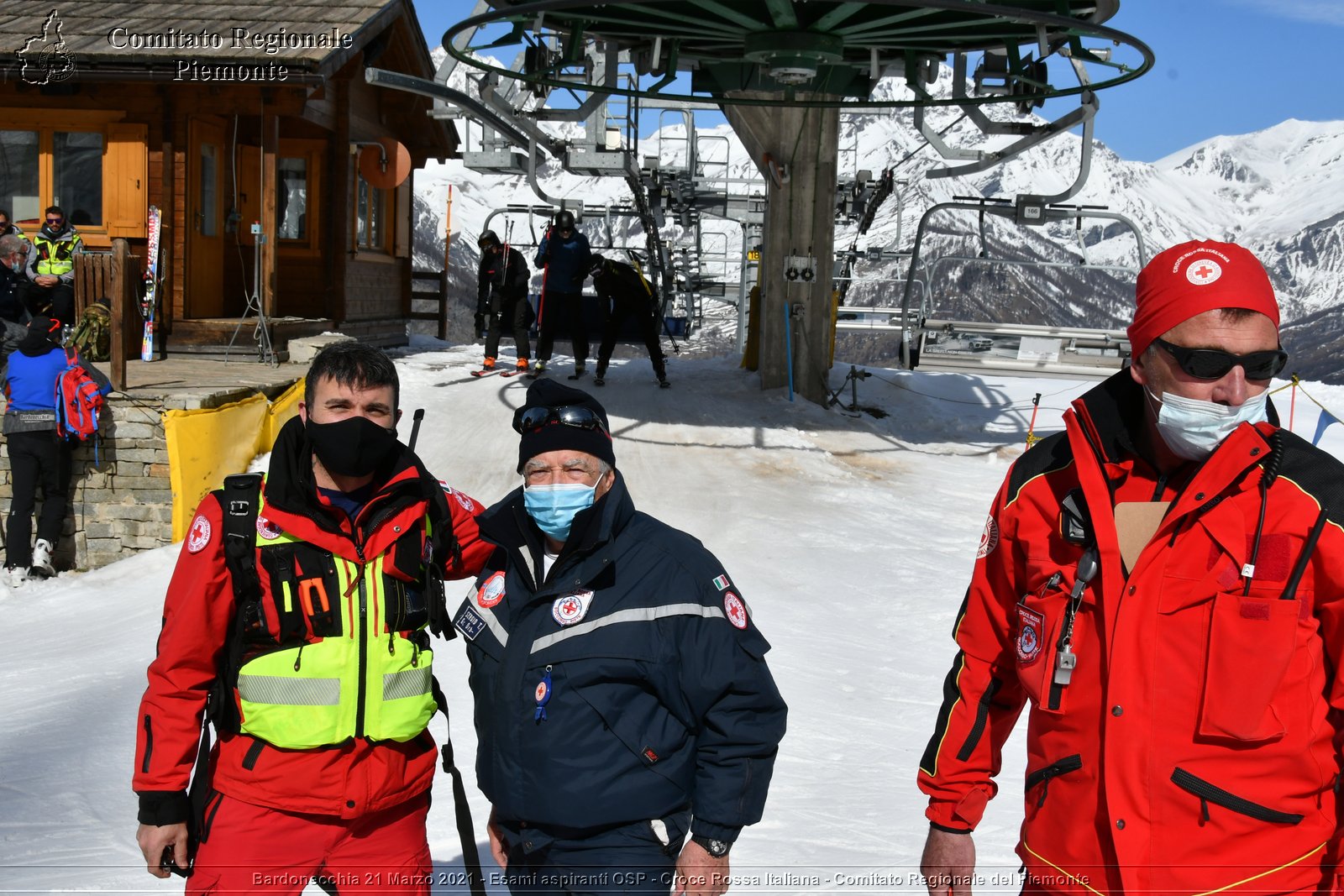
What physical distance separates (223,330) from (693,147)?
910 cm

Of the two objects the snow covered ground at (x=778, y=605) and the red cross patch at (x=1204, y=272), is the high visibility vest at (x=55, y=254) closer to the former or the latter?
the snow covered ground at (x=778, y=605)

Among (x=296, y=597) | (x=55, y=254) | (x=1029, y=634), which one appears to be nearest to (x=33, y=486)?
(x=55, y=254)

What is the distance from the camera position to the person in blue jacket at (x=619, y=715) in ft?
7.84

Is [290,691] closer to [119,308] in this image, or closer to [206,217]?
[119,308]

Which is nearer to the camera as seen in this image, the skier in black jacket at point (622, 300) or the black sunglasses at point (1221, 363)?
the black sunglasses at point (1221, 363)

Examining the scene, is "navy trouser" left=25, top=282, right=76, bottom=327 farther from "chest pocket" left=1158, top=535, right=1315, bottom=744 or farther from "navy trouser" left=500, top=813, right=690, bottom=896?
"chest pocket" left=1158, top=535, right=1315, bottom=744

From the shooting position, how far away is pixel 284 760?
8.31 feet

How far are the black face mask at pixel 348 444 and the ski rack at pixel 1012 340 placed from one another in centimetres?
1034

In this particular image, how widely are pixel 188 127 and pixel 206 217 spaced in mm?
1265

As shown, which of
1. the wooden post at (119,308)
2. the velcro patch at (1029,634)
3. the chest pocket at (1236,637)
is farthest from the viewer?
the wooden post at (119,308)

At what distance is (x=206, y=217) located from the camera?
14266mm

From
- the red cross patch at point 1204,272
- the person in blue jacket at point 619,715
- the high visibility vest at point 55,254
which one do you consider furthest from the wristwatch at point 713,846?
the high visibility vest at point 55,254

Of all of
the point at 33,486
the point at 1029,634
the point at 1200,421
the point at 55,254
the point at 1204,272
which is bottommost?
the point at 33,486

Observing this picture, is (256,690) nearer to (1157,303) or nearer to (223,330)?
(1157,303)
